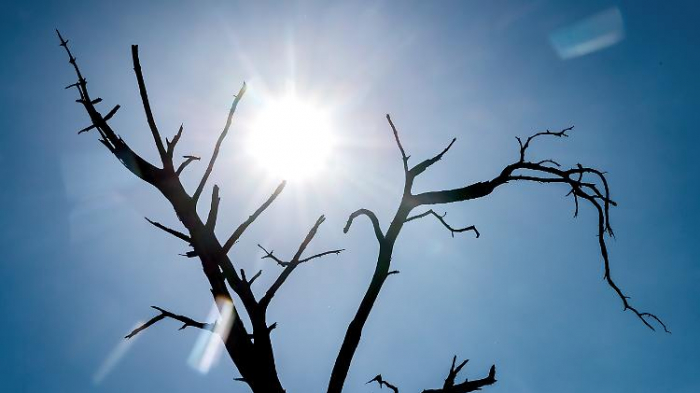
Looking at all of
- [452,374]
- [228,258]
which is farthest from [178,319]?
[452,374]

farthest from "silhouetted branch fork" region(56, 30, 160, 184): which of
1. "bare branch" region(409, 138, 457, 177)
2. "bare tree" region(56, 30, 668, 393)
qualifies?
"bare branch" region(409, 138, 457, 177)

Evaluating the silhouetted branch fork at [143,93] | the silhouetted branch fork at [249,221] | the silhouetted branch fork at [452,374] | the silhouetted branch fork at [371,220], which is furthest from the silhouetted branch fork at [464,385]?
the silhouetted branch fork at [143,93]

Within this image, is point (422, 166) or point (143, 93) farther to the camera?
point (422, 166)

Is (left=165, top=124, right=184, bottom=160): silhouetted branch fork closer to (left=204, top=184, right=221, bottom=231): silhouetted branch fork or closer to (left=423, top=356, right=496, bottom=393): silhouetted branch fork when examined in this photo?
(left=204, top=184, right=221, bottom=231): silhouetted branch fork

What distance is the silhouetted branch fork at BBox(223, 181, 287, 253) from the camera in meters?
3.04

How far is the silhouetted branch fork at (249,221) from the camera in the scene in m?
3.04

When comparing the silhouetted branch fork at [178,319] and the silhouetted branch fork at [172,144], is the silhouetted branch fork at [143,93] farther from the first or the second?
the silhouetted branch fork at [178,319]

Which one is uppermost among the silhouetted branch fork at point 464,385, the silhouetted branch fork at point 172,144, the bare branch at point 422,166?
the bare branch at point 422,166

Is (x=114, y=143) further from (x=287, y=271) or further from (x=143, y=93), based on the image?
(x=287, y=271)

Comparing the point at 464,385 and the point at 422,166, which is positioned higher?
the point at 422,166

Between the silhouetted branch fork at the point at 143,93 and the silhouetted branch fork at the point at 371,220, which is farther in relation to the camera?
the silhouetted branch fork at the point at 371,220

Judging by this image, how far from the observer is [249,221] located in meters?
3.07

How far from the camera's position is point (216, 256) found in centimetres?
310

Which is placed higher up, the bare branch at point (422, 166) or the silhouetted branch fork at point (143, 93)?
the bare branch at point (422, 166)
